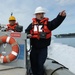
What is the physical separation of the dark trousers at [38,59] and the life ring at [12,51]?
1.97 feet

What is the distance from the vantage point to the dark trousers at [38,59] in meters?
5.11

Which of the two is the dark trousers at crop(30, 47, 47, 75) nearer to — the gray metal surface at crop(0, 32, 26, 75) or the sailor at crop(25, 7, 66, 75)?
the sailor at crop(25, 7, 66, 75)

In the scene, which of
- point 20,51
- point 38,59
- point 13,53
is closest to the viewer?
point 13,53

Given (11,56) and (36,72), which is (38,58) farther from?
(11,56)

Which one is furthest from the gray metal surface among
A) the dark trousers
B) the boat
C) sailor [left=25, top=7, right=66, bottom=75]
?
the dark trousers

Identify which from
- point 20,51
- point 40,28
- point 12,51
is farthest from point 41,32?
point 12,51

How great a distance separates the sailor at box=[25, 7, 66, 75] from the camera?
4902mm

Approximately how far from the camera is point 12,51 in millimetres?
4688

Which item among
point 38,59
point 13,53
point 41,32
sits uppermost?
point 41,32

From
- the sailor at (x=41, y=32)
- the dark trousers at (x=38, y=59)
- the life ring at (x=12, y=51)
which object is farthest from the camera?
Result: the dark trousers at (x=38, y=59)

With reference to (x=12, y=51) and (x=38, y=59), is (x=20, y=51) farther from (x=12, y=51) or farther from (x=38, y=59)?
→ (x=38, y=59)

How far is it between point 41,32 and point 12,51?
2.23 feet

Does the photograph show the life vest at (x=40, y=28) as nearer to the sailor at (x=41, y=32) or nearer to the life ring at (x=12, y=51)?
the sailor at (x=41, y=32)

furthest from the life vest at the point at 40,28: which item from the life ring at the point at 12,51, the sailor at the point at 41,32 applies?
the life ring at the point at 12,51
